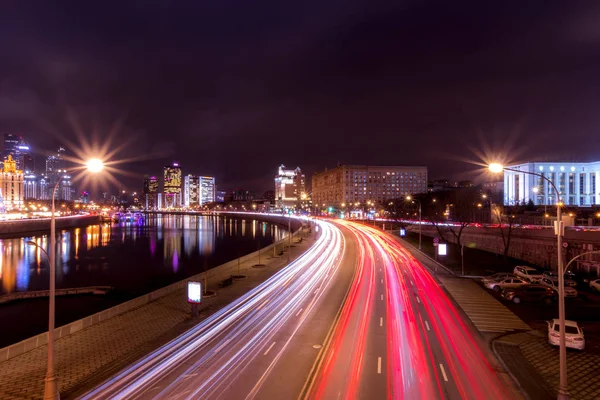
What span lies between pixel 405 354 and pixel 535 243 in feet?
121

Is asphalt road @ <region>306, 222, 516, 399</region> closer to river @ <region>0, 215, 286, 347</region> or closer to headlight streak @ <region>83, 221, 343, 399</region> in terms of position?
headlight streak @ <region>83, 221, 343, 399</region>

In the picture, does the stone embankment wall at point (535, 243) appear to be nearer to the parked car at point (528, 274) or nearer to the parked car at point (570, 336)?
the parked car at point (528, 274)

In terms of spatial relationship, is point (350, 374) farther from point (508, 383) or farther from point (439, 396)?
point (508, 383)

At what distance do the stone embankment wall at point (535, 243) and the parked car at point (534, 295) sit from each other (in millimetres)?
14232

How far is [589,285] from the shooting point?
107ft

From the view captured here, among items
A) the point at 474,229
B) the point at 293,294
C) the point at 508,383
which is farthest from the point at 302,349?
the point at 474,229

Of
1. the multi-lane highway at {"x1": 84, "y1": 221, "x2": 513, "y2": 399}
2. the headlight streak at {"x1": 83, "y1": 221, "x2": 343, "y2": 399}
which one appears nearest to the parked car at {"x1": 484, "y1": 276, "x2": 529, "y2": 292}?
the multi-lane highway at {"x1": 84, "y1": 221, "x2": 513, "y2": 399}

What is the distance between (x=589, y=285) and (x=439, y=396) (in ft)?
90.8

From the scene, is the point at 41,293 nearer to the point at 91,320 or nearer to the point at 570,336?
the point at 91,320

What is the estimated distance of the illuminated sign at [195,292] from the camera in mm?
22828

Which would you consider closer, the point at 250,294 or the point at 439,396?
the point at 439,396

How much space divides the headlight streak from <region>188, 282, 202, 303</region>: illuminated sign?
141cm

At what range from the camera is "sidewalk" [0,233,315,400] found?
1513 cm

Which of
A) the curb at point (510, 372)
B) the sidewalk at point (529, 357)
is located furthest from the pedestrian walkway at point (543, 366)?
the curb at point (510, 372)
